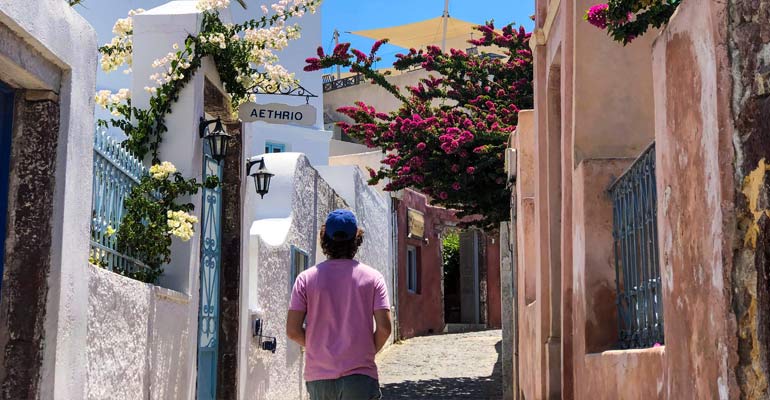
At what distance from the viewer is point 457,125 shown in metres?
13.9

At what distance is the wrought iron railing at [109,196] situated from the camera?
21.2 feet

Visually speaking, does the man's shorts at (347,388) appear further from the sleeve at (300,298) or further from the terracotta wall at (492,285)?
the terracotta wall at (492,285)

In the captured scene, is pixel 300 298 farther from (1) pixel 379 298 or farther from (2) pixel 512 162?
(2) pixel 512 162

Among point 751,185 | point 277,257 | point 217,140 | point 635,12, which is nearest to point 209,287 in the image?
point 217,140

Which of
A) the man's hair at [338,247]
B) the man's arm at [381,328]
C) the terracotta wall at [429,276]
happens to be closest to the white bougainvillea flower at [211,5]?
the man's hair at [338,247]

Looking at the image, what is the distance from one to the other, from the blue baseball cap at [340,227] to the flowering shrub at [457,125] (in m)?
8.26

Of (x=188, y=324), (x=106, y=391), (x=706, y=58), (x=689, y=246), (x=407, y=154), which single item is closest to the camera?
(x=706, y=58)

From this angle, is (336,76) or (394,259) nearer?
(394,259)

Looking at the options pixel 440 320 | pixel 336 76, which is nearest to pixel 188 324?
pixel 440 320

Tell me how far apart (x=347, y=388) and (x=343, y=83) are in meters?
28.2

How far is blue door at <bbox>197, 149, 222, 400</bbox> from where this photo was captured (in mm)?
9094

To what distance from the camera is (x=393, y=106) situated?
3117 cm

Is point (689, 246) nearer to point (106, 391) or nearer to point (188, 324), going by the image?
point (106, 391)

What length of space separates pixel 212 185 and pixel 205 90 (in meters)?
1.18
